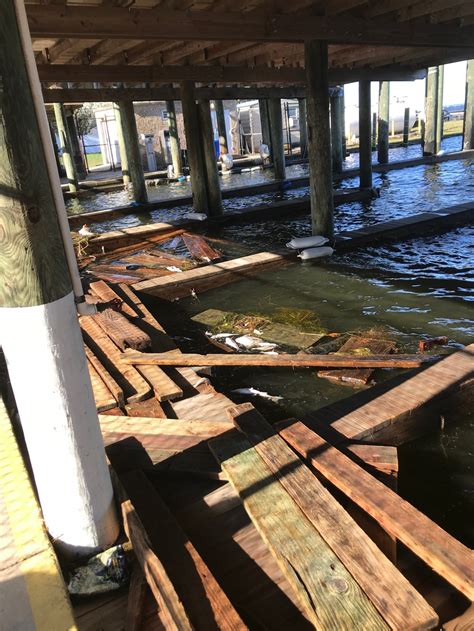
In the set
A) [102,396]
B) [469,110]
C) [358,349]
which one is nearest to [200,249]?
[358,349]

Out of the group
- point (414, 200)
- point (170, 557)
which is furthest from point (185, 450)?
point (414, 200)

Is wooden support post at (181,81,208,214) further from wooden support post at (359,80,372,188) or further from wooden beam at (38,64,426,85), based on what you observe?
wooden support post at (359,80,372,188)

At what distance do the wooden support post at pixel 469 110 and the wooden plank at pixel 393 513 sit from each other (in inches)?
1027

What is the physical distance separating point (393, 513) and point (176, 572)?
113cm

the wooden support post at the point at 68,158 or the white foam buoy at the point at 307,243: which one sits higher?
the wooden support post at the point at 68,158

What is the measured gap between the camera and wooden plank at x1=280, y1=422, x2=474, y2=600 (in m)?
2.21

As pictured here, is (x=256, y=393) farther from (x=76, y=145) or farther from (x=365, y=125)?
(x=76, y=145)

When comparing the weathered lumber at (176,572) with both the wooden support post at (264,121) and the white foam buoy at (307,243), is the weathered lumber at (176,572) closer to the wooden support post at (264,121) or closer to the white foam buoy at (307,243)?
the white foam buoy at (307,243)

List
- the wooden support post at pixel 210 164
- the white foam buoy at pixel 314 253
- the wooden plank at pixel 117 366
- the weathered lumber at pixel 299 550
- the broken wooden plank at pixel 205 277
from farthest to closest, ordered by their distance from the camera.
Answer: the wooden support post at pixel 210 164 → the white foam buoy at pixel 314 253 → the broken wooden plank at pixel 205 277 → the wooden plank at pixel 117 366 → the weathered lumber at pixel 299 550

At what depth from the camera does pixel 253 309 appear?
295 inches

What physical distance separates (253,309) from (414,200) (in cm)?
985

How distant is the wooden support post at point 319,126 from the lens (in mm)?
9031

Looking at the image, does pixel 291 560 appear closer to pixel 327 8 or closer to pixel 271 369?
pixel 271 369

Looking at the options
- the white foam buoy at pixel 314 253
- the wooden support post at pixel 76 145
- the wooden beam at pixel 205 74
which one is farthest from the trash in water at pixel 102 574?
the wooden support post at pixel 76 145
